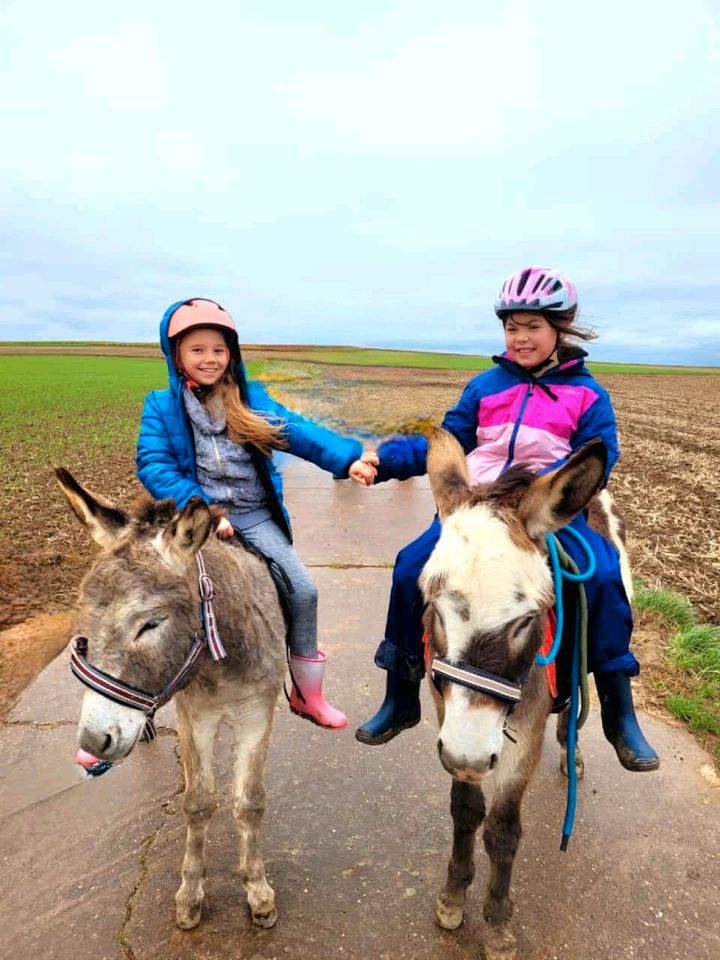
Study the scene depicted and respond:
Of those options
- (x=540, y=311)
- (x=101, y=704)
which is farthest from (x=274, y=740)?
(x=540, y=311)

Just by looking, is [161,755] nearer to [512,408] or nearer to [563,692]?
[563,692]

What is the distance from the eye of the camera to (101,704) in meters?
2.31

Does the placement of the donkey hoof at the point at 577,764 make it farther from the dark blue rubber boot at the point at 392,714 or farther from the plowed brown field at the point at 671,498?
the plowed brown field at the point at 671,498

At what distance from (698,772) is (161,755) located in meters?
3.75

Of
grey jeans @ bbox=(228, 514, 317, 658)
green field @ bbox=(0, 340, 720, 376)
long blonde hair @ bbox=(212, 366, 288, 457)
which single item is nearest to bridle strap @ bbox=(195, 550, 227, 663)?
grey jeans @ bbox=(228, 514, 317, 658)

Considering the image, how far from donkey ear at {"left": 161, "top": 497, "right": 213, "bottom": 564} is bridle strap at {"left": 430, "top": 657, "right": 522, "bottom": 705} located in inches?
44.9

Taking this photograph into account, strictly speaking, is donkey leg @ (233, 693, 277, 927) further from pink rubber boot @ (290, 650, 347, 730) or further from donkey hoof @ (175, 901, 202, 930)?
pink rubber boot @ (290, 650, 347, 730)

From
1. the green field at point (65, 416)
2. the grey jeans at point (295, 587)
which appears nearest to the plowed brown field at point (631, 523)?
the green field at point (65, 416)

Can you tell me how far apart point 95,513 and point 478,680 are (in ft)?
5.84

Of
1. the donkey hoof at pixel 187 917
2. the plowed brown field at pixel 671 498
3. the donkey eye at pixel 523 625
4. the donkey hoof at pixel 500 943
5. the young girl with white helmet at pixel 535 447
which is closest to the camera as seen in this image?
the donkey eye at pixel 523 625

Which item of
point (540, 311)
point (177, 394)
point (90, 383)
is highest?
point (540, 311)

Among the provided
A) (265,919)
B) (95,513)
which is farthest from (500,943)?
(95,513)

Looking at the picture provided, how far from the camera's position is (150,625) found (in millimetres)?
2465

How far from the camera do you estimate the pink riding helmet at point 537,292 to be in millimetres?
3457
